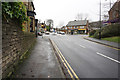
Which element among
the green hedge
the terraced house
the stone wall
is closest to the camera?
the stone wall

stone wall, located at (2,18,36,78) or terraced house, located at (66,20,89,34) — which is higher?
terraced house, located at (66,20,89,34)

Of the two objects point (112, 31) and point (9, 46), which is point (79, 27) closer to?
point (112, 31)

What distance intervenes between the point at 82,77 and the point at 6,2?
4.55m

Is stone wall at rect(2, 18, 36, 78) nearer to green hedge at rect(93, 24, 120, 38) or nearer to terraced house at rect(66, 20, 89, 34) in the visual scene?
green hedge at rect(93, 24, 120, 38)

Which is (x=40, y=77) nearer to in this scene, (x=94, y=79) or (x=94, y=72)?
(x=94, y=79)

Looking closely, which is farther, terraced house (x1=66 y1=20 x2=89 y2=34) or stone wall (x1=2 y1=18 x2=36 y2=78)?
terraced house (x1=66 y1=20 x2=89 y2=34)

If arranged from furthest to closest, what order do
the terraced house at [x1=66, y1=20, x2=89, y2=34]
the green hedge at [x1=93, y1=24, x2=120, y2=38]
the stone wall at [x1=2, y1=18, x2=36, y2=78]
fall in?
1. the terraced house at [x1=66, y1=20, x2=89, y2=34]
2. the green hedge at [x1=93, y1=24, x2=120, y2=38]
3. the stone wall at [x1=2, y1=18, x2=36, y2=78]

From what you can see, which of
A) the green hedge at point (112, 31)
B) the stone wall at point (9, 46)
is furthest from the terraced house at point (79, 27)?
the stone wall at point (9, 46)

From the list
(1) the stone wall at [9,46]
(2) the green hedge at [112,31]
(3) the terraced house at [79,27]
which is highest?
(3) the terraced house at [79,27]

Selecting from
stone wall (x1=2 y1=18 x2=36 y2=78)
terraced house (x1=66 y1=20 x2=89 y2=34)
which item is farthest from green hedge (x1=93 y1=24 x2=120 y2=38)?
terraced house (x1=66 y1=20 x2=89 y2=34)

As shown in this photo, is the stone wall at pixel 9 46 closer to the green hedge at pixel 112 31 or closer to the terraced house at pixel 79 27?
the green hedge at pixel 112 31

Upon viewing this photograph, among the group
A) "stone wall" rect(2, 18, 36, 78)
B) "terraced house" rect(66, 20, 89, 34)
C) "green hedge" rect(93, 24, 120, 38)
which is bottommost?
"stone wall" rect(2, 18, 36, 78)

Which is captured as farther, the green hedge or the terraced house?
the terraced house

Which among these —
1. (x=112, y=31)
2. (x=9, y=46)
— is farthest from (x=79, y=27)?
(x=9, y=46)
